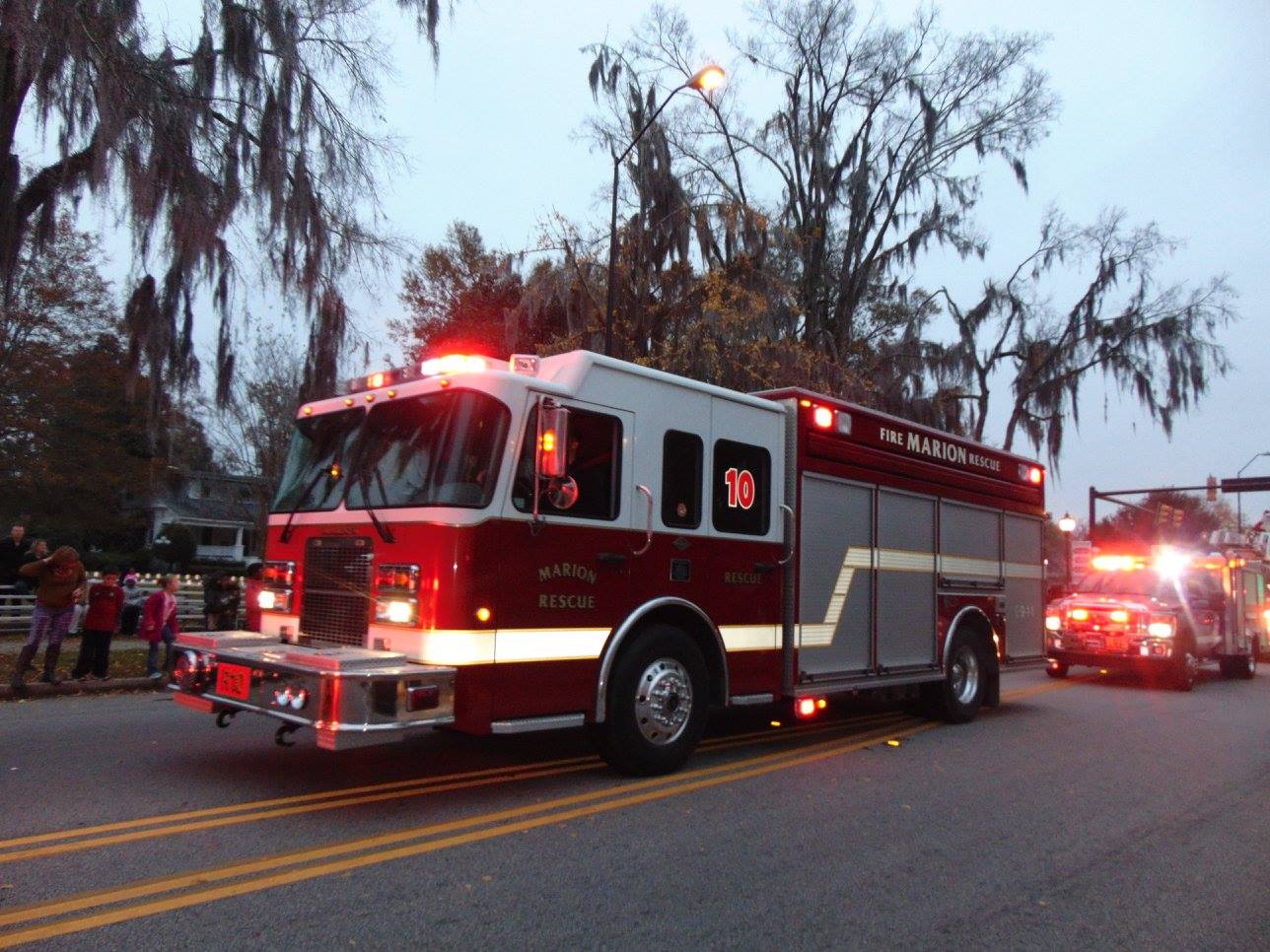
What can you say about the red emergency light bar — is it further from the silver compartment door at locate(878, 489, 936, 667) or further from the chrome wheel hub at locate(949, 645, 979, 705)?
the chrome wheel hub at locate(949, 645, 979, 705)

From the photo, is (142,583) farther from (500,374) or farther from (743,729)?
(500,374)

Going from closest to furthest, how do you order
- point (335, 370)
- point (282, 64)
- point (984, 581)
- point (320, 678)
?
point (320, 678) → point (984, 581) → point (282, 64) → point (335, 370)

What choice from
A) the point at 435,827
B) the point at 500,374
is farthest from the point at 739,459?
the point at 435,827

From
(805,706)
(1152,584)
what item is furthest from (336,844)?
(1152,584)

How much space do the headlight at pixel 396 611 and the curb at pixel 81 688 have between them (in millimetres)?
5722

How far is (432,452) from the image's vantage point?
18.8 feet

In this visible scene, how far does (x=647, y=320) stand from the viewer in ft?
62.2

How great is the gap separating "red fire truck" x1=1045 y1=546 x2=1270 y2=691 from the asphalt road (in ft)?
18.0

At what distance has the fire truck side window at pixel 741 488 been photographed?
6.94 m

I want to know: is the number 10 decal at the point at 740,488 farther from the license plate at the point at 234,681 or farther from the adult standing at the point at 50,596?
the adult standing at the point at 50,596

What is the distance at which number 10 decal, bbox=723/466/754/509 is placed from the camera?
704 centimetres

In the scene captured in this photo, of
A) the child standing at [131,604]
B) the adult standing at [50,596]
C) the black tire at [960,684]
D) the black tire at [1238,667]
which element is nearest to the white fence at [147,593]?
the child standing at [131,604]

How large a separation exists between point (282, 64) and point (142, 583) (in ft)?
39.4

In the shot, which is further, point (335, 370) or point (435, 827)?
point (335, 370)
